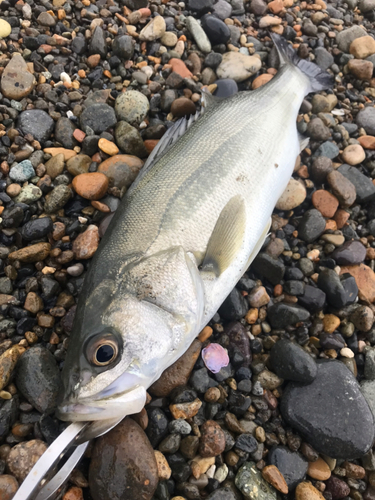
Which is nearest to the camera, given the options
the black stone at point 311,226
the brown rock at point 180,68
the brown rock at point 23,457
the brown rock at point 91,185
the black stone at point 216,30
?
the brown rock at point 23,457

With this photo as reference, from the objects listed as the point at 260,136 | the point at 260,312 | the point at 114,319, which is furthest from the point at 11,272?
the point at 260,136

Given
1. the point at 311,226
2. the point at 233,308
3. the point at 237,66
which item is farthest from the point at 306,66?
the point at 233,308

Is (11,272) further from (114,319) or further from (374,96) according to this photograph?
(374,96)

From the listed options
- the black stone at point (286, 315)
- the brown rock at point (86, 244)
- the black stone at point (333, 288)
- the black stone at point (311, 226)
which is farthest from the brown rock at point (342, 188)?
the brown rock at point (86, 244)

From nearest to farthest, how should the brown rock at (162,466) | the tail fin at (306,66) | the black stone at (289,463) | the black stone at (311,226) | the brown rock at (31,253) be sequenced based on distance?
the brown rock at (162,466) → the black stone at (289,463) → the brown rock at (31,253) → the black stone at (311,226) → the tail fin at (306,66)

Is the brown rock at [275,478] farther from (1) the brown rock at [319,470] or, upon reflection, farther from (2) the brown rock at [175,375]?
(2) the brown rock at [175,375]

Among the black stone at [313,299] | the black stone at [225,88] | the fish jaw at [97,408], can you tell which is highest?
the black stone at [225,88]

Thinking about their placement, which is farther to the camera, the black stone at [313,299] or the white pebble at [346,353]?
the black stone at [313,299]

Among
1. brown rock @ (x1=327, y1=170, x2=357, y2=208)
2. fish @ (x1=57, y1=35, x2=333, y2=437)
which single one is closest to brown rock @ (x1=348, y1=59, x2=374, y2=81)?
fish @ (x1=57, y1=35, x2=333, y2=437)
